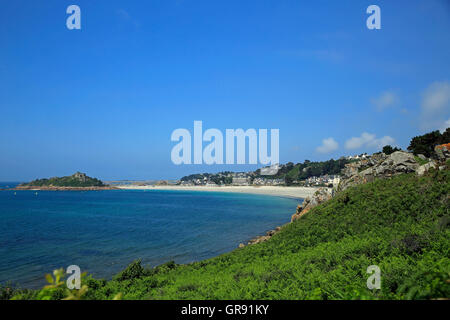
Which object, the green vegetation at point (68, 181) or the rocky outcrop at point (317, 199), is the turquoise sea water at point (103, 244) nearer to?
the rocky outcrop at point (317, 199)

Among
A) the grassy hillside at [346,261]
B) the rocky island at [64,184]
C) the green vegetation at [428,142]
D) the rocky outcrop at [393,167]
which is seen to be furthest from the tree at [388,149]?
the rocky island at [64,184]

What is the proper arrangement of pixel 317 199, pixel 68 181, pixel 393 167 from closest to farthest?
pixel 393 167 < pixel 317 199 < pixel 68 181

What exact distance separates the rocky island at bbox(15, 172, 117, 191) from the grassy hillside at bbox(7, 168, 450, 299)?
177779 mm

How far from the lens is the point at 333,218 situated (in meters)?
18.9

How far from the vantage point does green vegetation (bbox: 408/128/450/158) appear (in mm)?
36906

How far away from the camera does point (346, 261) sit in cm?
898

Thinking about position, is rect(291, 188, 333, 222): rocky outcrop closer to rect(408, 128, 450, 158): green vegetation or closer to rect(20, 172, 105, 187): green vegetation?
rect(408, 128, 450, 158): green vegetation

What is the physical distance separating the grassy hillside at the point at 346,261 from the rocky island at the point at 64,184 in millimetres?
177779

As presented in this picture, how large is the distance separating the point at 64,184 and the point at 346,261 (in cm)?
19495

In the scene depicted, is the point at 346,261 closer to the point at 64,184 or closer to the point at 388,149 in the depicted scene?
the point at 388,149

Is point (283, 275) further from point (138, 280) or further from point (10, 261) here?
point (10, 261)

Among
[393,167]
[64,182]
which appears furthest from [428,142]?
[64,182]
